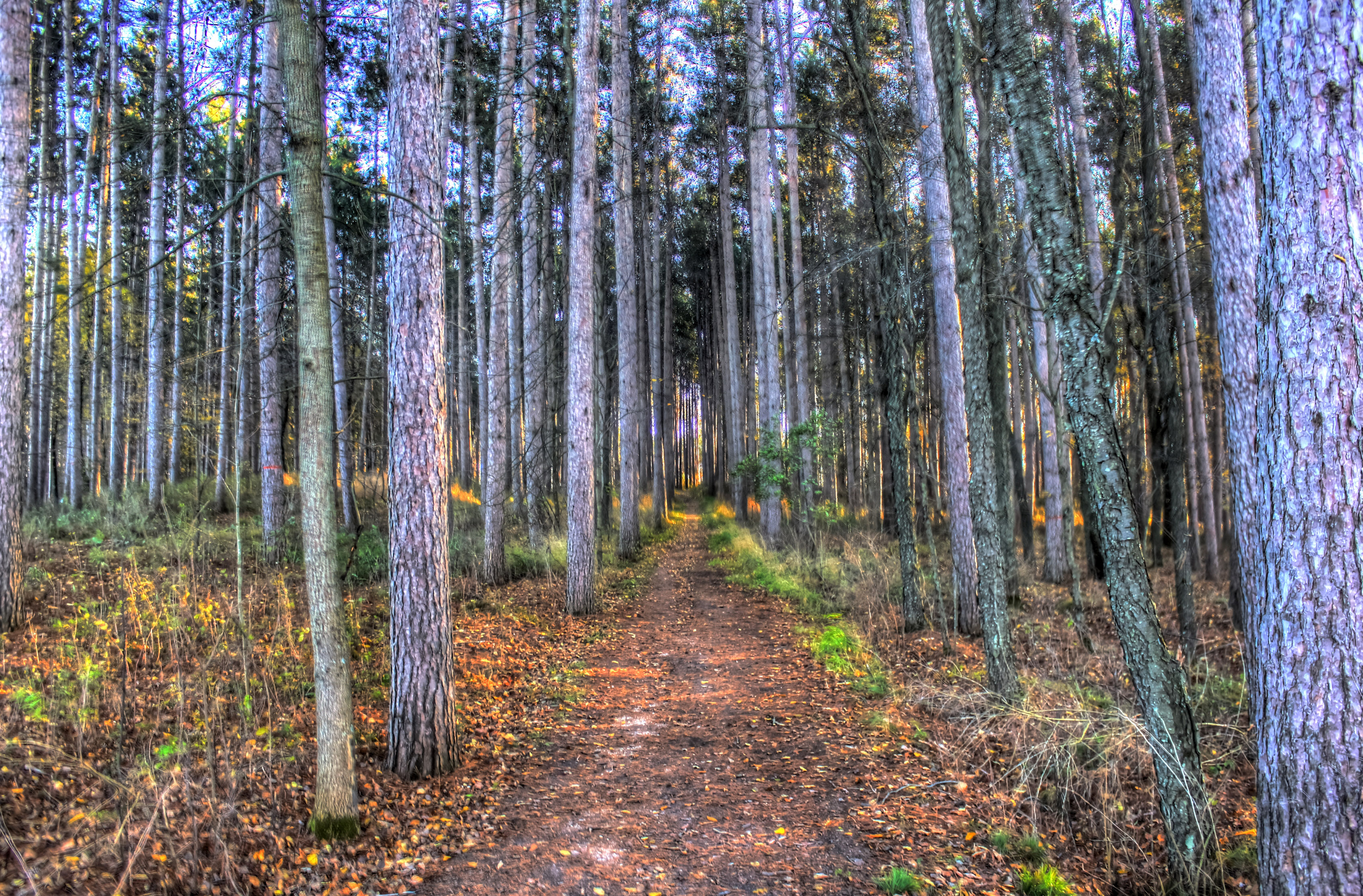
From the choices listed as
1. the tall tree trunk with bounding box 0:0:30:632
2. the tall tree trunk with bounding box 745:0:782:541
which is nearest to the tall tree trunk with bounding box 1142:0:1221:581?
the tall tree trunk with bounding box 745:0:782:541

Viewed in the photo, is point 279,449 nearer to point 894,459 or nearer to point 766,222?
point 894,459

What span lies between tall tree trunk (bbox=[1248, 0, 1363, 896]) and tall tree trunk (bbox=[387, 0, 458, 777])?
4525 millimetres

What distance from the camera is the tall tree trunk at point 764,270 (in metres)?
15.2

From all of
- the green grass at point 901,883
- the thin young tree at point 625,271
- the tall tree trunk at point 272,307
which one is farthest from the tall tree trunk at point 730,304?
the green grass at point 901,883

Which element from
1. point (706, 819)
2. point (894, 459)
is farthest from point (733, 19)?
point (706, 819)

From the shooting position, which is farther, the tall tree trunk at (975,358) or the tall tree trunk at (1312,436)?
the tall tree trunk at (975,358)

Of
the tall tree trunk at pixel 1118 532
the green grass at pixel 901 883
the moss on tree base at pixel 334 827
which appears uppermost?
the tall tree trunk at pixel 1118 532

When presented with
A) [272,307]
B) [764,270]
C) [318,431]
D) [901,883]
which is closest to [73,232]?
[272,307]

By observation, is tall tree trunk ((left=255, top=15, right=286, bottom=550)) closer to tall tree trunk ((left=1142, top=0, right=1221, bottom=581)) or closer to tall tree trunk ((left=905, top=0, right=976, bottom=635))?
tall tree trunk ((left=905, top=0, right=976, bottom=635))

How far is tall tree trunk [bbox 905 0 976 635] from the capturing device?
8.26 metres

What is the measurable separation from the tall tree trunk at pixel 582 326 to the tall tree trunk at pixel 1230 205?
7.41m

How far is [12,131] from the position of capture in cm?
658

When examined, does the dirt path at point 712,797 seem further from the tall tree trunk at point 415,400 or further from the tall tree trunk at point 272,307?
the tall tree trunk at point 272,307

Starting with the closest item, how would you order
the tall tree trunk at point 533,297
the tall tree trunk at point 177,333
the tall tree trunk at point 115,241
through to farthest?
the tall tree trunk at point 533,297
the tall tree trunk at point 115,241
the tall tree trunk at point 177,333
